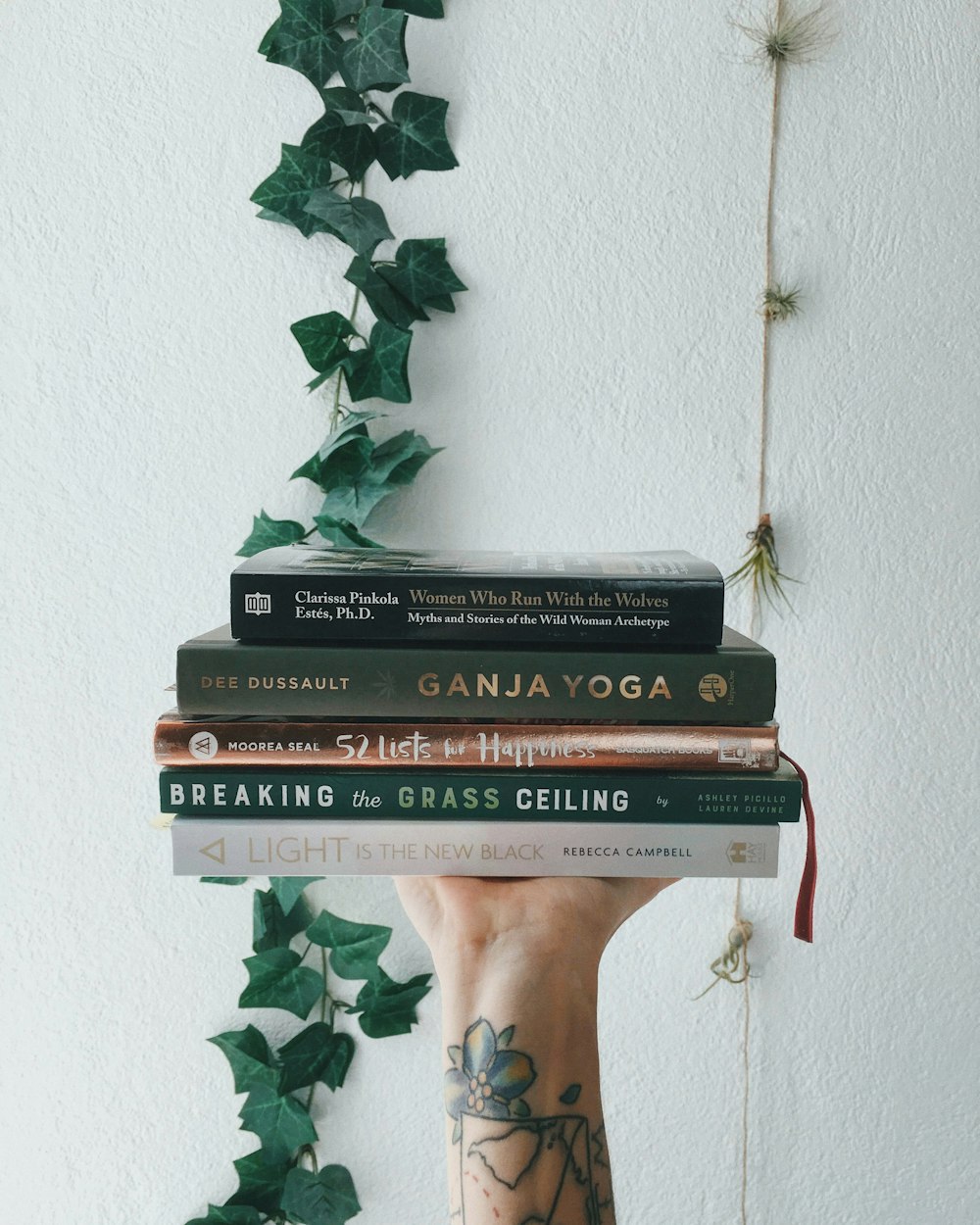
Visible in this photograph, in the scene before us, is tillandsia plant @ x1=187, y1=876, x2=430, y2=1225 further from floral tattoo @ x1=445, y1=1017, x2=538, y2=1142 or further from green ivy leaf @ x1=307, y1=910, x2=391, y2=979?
floral tattoo @ x1=445, y1=1017, x2=538, y2=1142

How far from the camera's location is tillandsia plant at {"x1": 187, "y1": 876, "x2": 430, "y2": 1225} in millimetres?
860

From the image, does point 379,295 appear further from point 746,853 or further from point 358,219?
point 746,853

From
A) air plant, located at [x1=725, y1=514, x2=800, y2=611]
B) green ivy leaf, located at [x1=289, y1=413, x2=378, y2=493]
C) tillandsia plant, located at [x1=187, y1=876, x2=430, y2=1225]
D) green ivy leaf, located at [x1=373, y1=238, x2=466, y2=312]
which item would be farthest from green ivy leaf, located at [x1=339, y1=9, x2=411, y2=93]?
tillandsia plant, located at [x1=187, y1=876, x2=430, y2=1225]

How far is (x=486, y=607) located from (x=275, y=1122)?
0.64 meters

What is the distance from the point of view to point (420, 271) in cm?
81

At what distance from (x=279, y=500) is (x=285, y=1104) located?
1.87ft

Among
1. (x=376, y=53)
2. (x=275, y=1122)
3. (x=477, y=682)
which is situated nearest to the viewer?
(x=477, y=682)

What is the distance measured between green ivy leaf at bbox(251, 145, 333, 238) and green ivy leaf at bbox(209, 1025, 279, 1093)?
0.74 meters

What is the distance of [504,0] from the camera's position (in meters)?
0.80

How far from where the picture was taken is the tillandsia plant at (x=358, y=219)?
78 centimetres

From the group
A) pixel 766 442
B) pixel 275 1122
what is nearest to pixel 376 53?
pixel 766 442


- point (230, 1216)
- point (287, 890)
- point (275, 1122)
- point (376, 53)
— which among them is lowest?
point (230, 1216)

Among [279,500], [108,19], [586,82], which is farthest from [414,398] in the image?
[108,19]

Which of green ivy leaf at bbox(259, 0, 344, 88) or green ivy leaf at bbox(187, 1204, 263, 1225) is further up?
green ivy leaf at bbox(259, 0, 344, 88)
